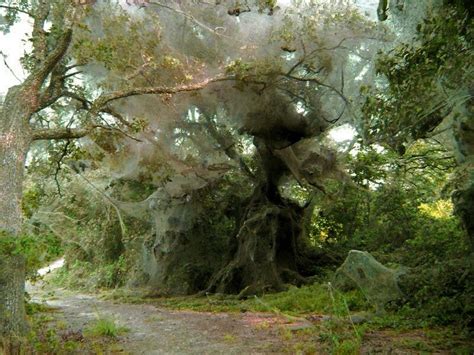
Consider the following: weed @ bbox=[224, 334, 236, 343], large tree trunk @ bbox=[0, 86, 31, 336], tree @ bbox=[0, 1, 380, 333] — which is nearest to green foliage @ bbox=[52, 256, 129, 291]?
tree @ bbox=[0, 1, 380, 333]

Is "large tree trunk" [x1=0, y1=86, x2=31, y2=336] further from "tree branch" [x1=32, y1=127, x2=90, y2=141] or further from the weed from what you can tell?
the weed

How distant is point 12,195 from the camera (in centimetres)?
467

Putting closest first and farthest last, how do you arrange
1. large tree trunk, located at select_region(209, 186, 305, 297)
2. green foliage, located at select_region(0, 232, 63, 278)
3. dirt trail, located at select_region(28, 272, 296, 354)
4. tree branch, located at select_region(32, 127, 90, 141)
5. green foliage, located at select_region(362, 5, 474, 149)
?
green foliage, located at select_region(362, 5, 474, 149), green foliage, located at select_region(0, 232, 63, 278), dirt trail, located at select_region(28, 272, 296, 354), tree branch, located at select_region(32, 127, 90, 141), large tree trunk, located at select_region(209, 186, 305, 297)

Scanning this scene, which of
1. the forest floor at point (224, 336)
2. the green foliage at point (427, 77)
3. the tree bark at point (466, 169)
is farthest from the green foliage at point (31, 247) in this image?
the tree bark at point (466, 169)

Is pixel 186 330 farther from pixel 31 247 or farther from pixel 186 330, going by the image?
pixel 31 247

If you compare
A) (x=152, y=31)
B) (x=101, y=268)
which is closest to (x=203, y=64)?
(x=152, y=31)

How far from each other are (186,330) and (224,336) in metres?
0.83

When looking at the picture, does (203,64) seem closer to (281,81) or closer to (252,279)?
(281,81)

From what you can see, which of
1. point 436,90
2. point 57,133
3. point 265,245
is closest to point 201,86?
point 57,133

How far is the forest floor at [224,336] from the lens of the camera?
4.66 metres

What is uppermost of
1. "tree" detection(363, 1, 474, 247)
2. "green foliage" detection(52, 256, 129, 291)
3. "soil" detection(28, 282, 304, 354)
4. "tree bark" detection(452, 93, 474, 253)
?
"tree" detection(363, 1, 474, 247)

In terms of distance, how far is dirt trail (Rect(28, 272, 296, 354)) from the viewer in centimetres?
519

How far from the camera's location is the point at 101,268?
14.6 m

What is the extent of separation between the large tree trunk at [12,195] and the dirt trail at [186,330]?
1229 mm
